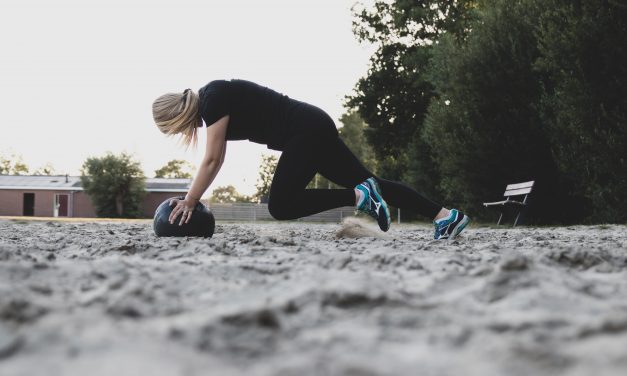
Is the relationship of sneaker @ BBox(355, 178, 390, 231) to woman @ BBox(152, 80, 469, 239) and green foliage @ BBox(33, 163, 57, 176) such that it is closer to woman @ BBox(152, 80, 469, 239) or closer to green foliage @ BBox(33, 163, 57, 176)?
woman @ BBox(152, 80, 469, 239)

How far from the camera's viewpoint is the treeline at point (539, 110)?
10289 millimetres

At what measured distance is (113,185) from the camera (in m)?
41.7

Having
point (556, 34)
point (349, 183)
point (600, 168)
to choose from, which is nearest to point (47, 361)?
point (349, 183)

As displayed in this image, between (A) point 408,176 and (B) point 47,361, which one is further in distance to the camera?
(A) point 408,176

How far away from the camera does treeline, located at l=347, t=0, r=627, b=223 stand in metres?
10.3

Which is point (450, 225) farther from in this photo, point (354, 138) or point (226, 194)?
point (226, 194)

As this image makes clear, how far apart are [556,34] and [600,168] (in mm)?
2740

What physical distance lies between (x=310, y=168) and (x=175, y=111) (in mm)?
1205

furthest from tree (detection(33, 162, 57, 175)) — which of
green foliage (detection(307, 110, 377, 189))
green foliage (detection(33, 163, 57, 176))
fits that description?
green foliage (detection(307, 110, 377, 189))

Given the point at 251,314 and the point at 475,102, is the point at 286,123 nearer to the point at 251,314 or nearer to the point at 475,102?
the point at 251,314

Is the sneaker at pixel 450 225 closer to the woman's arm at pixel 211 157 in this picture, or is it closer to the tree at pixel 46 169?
the woman's arm at pixel 211 157

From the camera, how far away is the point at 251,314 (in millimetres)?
1688

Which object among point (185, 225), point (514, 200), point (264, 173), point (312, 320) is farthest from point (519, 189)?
point (264, 173)

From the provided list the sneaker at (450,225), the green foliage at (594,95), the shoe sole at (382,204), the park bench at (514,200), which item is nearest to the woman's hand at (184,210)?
the shoe sole at (382,204)
